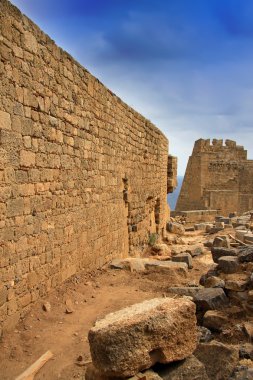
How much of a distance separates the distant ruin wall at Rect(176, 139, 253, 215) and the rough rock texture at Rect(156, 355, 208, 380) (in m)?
26.8

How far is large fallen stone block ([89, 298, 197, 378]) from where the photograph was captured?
3.02 meters

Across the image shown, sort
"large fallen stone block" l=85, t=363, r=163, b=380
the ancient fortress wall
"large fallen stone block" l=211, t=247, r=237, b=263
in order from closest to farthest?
"large fallen stone block" l=85, t=363, r=163, b=380 → the ancient fortress wall → "large fallen stone block" l=211, t=247, r=237, b=263

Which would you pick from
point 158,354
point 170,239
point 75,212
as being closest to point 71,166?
point 75,212

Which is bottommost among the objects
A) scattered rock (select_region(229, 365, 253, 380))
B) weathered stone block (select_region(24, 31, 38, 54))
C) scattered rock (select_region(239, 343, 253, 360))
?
scattered rock (select_region(239, 343, 253, 360))

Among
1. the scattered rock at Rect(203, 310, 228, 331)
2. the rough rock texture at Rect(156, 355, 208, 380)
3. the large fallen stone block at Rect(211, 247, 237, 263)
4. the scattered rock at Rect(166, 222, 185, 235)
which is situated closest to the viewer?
the rough rock texture at Rect(156, 355, 208, 380)

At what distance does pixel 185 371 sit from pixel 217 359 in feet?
1.43

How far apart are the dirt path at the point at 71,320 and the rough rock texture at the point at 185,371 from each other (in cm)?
89

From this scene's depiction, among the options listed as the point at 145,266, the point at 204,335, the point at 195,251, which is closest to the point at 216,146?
the point at 195,251

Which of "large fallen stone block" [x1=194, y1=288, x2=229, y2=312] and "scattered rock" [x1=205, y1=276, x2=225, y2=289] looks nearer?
"large fallen stone block" [x1=194, y1=288, x2=229, y2=312]

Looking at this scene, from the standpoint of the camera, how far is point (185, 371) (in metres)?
3.17

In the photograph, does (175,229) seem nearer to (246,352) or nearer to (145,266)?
(145,266)

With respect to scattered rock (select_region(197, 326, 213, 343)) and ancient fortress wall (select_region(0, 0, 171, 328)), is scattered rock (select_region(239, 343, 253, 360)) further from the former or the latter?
ancient fortress wall (select_region(0, 0, 171, 328))

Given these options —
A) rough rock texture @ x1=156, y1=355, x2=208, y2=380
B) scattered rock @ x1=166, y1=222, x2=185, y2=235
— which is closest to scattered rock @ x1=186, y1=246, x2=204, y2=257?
scattered rock @ x1=166, y1=222, x2=185, y2=235

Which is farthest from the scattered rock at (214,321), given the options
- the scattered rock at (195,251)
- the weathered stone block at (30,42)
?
the scattered rock at (195,251)
